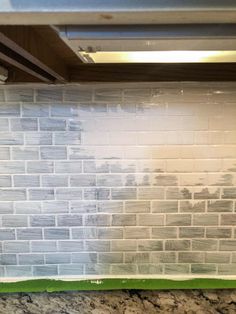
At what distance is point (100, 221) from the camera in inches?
47.0

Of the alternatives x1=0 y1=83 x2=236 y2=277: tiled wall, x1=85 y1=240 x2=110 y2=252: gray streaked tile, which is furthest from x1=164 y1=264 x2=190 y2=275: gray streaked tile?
x1=85 y1=240 x2=110 y2=252: gray streaked tile

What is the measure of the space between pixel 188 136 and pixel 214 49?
2.03 ft

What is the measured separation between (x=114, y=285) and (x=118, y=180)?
36cm

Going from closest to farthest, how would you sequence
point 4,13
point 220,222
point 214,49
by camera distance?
point 4,13 → point 214,49 → point 220,222

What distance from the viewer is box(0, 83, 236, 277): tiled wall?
1123 millimetres

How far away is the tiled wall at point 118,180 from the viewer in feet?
3.68

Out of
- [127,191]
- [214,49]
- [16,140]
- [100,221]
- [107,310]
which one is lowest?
[107,310]

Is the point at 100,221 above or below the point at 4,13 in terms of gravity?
below

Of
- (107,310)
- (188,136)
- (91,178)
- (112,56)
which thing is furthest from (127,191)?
(112,56)

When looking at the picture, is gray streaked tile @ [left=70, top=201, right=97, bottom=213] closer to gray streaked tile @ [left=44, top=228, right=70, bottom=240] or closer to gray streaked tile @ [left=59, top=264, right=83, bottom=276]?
gray streaked tile @ [left=44, top=228, right=70, bottom=240]

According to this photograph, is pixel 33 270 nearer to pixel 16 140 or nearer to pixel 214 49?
pixel 16 140

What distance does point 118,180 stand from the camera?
1.17 metres

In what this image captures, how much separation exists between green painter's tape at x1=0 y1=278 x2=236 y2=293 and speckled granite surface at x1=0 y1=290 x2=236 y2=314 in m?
0.02

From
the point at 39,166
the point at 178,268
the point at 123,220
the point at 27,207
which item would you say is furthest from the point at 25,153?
the point at 178,268
